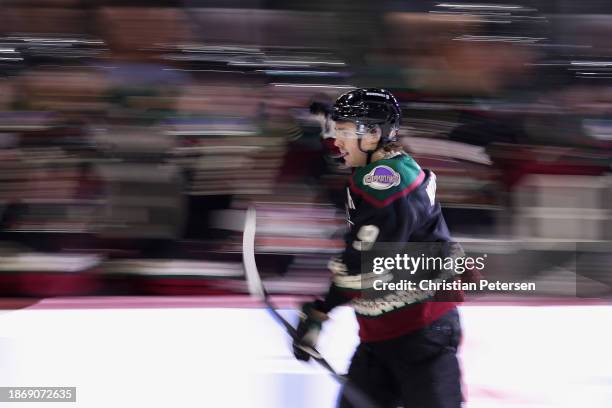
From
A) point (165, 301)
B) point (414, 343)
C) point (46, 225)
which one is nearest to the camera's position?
point (414, 343)

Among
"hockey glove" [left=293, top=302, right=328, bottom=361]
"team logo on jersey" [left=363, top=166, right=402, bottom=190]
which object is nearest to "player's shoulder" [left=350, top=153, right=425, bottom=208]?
"team logo on jersey" [left=363, top=166, right=402, bottom=190]

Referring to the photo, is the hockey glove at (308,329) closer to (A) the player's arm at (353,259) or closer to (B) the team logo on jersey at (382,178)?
(A) the player's arm at (353,259)

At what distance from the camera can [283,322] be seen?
6.63ft

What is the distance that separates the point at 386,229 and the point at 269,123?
963 mm

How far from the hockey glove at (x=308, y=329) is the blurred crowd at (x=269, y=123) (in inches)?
23.1

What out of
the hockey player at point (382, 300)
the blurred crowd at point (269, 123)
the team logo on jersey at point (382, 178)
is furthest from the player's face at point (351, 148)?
the blurred crowd at point (269, 123)

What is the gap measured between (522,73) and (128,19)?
1.40 meters

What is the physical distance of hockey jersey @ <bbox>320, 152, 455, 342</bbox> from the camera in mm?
1693

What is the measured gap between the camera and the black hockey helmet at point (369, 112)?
1.87m

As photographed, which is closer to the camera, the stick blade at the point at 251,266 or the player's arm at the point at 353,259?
the player's arm at the point at 353,259

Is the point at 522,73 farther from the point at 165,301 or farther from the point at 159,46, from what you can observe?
the point at 165,301

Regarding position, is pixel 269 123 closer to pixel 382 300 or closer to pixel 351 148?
pixel 351 148

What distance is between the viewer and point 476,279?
2.15 meters

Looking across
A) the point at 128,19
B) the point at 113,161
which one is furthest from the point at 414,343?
the point at 128,19
